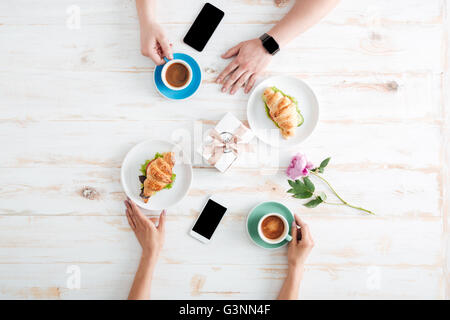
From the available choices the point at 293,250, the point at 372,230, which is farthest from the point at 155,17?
the point at 372,230

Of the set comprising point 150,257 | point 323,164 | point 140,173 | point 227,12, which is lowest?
point 150,257

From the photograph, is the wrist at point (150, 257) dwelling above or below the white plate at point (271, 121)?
below

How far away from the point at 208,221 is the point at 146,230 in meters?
0.31

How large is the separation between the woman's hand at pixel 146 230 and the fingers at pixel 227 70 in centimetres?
73

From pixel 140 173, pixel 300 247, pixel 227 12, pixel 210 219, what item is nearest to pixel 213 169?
pixel 210 219

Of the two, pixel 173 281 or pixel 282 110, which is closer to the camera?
pixel 282 110

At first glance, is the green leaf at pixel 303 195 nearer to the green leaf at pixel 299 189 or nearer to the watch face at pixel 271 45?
the green leaf at pixel 299 189

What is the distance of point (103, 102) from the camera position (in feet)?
5.89

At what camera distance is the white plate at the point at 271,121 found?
5.75ft

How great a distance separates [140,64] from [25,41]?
605 millimetres

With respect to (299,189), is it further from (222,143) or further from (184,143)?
(184,143)

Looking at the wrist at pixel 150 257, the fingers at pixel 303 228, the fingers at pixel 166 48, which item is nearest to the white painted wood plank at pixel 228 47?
the fingers at pixel 166 48

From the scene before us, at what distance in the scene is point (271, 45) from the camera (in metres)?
1.70

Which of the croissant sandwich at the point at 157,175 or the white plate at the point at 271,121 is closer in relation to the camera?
the croissant sandwich at the point at 157,175
